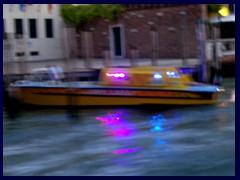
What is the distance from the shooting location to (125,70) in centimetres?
1552

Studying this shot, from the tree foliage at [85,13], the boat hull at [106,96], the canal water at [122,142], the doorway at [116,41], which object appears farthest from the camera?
the doorway at [116,41]

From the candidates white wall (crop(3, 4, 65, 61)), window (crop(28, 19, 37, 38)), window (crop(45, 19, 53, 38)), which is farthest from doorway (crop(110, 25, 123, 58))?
window (crop(28, 19, 37, 38))

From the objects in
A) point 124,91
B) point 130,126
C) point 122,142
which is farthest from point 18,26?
point 122,142

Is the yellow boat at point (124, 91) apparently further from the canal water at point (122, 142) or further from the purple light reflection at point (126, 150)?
the purple light reflection at point (126, 150)

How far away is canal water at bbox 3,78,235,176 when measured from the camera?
23.4ft

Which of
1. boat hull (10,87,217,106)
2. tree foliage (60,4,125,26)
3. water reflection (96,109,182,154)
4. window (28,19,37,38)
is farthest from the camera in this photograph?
tree foliage (60,4,125,26)

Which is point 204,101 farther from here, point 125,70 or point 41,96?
point 41,96

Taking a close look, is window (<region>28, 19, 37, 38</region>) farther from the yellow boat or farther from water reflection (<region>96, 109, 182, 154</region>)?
water reflection (<region>96, 109, 182, 154</region>)

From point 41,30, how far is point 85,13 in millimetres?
2540

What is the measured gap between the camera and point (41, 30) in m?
26.5

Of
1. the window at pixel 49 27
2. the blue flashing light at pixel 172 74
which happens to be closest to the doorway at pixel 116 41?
the window at pixel 49 27

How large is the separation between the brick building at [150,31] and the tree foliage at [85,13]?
0.35 meters

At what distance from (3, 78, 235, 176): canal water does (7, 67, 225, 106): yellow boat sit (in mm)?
337

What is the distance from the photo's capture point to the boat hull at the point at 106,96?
49.1ft
